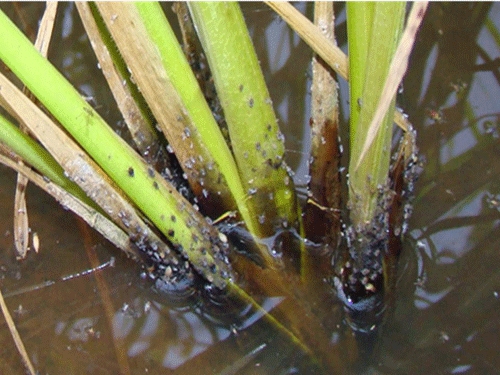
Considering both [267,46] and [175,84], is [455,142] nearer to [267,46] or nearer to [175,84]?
[267,46]

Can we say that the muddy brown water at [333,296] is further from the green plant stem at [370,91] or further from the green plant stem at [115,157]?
the green plant stem at [370,91]

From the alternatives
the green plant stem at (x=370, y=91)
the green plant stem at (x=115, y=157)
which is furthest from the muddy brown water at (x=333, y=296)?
the green plant stem at (x=370, y=91)

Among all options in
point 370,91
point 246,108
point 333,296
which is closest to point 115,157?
point 246,108

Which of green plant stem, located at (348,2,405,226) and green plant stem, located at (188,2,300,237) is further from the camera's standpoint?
green plant stem, located at (188,2,300,237)

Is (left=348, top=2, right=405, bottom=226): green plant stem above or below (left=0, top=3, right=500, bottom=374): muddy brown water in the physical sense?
above

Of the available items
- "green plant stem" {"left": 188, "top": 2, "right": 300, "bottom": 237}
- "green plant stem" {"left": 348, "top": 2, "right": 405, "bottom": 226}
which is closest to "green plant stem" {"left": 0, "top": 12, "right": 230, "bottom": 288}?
"green plant stem" {"left": 188, "top": 2, "right": 300, "bottom": 237}

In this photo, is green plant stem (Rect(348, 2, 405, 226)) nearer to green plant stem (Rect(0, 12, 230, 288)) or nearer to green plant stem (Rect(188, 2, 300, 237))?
green plant stem (Rect(188, 2, 300, 237))
